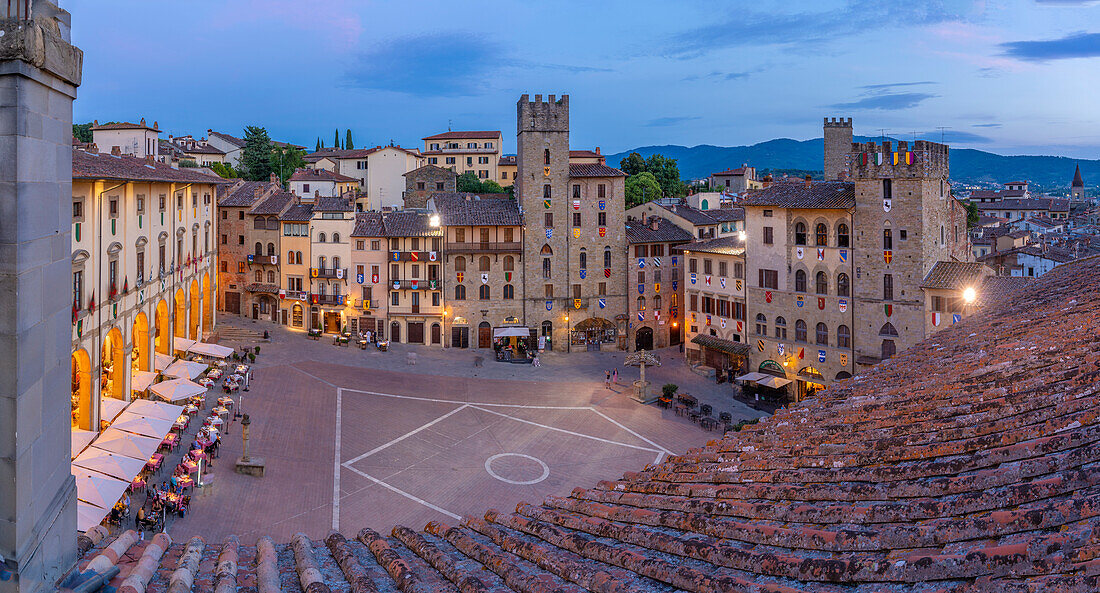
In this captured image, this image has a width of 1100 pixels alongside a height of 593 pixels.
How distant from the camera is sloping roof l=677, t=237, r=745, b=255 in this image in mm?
50791

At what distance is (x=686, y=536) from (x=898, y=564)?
236 centimetres

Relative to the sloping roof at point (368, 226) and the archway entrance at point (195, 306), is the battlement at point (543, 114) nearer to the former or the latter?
the sloping roof at point (368, 226)

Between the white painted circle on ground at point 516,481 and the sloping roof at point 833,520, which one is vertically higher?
the sloping roof at point 833,520

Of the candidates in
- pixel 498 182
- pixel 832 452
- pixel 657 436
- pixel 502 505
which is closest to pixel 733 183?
pixel 498 182

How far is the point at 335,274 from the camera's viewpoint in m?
59.4

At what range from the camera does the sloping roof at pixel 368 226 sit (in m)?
58.4

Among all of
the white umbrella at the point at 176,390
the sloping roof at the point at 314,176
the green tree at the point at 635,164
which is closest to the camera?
the white umbrella at the point at 176,390

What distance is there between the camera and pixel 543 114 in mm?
58906

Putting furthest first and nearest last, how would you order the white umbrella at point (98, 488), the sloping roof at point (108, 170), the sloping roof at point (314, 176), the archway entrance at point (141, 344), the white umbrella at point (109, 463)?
the sloping roof at point (314, 176) < the archway entrance at point (141, 344) < the sloping roof at point (108, 170) < the white umbrella at point (109, 463) < the white umbrella at point (98, 488)

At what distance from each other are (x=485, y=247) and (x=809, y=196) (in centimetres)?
2436

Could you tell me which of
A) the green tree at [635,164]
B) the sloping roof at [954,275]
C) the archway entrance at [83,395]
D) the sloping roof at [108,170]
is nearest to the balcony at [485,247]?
the sloping roof at [108,170]

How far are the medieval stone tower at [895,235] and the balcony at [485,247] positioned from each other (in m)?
25.4

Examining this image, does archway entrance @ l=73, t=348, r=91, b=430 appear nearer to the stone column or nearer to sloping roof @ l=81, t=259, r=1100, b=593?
sloping roof @ l=81, t=259, r=1100, b=593

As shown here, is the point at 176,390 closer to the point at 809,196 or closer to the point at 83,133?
the point at 809,196
